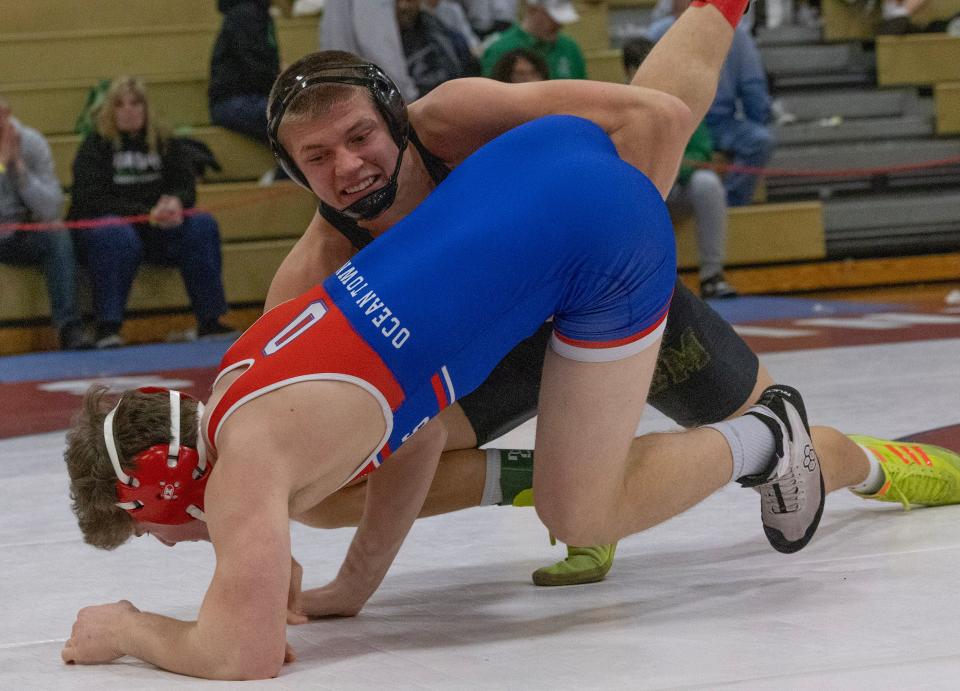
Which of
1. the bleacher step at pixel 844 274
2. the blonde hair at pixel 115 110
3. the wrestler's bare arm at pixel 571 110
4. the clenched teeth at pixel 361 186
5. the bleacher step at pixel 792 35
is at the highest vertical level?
the wrestler's bare arm at pixel 571 110

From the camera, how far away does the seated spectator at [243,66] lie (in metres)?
7.20

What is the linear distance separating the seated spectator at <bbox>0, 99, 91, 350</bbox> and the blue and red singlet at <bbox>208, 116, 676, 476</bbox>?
4.88m

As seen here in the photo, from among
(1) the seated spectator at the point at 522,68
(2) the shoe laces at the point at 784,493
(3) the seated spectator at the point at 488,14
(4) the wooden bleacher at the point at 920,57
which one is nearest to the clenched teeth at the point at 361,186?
(2) the shoe laces at the point at 784,493

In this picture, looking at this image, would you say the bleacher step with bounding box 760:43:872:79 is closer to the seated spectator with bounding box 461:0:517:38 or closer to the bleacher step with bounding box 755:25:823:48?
the bleacher step with bounding box 755:25:823:48

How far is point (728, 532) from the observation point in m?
2.68

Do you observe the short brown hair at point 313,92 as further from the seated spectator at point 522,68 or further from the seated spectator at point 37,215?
the seated spectator at point 37,215

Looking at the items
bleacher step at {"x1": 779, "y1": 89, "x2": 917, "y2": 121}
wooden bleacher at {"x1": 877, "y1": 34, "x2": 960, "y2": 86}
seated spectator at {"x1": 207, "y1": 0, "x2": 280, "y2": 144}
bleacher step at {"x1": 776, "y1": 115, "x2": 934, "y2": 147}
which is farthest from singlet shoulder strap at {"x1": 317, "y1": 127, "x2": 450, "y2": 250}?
wooden bleacher at {"x1": 877, "y1": 34, "x2": 960, "y2": 86}

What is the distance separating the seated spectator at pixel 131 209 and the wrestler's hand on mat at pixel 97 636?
481 centimetres

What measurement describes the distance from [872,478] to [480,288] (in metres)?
1.04

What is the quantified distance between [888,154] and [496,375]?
6.87 meters

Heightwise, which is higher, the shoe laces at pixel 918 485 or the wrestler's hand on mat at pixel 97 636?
the wrestler's hand on mat at pixel 97 636

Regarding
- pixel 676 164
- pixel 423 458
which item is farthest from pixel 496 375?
pixel 676 164

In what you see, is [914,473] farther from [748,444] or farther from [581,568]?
[581,568]

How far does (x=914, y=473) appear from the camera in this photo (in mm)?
2678
